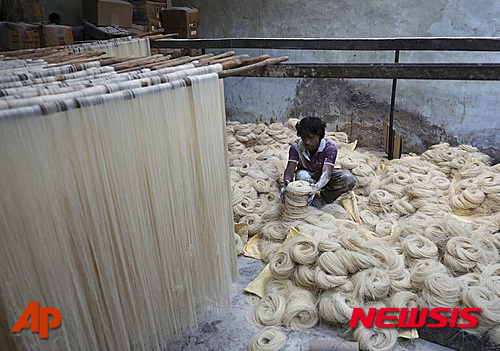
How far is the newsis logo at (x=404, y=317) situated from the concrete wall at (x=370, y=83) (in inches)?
213

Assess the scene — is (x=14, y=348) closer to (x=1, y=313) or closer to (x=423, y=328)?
(x=1, y=313)

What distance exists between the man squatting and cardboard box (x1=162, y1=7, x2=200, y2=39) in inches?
134

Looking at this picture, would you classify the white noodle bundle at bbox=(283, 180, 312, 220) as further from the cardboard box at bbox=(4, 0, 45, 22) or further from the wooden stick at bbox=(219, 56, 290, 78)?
the cardboard box at bbox=(4, 0, 45, 22)

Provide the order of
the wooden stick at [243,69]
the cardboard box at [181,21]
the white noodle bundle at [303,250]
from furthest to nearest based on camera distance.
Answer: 1. the cardboard box at [181,21]
2. the white noodle bundle at [303,250]
3. the wooden stick at [243,69]

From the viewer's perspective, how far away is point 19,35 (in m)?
5.23

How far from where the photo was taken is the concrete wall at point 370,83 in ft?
21.5

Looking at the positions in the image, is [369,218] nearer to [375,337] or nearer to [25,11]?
[375,337]

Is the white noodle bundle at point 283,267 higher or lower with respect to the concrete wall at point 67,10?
lower

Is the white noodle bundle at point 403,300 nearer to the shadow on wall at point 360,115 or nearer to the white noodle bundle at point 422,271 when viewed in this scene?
the white noodle bundle at point 422,271

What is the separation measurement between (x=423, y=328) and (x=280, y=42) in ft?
11.7

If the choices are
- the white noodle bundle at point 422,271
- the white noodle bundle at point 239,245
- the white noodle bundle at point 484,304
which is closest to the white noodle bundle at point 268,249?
the white noodle bundle at point 239,245

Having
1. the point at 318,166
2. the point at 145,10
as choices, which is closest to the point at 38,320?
the point at 318,166

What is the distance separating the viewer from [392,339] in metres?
2.39

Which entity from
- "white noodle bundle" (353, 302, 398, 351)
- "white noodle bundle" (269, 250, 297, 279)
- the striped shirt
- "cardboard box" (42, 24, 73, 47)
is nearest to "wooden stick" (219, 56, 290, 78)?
the striped shirt
